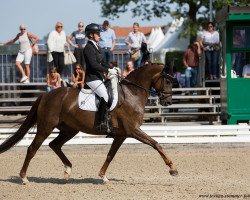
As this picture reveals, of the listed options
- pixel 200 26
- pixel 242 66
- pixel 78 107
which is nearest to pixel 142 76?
pixel 78 107

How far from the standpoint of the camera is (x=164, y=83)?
44.3 feet

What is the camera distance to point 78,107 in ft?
44.0

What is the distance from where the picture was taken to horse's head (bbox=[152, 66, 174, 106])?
13461 mm

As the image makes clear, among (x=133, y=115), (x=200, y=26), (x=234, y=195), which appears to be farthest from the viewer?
(x=200, y=26)

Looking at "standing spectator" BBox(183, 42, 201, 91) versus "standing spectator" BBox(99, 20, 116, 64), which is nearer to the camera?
"standing spectator" BBox(99, 20, 116, 64)

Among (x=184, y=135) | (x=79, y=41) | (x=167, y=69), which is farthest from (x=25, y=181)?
(x=79, y=41)

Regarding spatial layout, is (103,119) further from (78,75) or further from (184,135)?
(78,75)

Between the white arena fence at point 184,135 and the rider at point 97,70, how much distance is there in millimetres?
6319

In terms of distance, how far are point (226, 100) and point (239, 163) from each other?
21.1ft

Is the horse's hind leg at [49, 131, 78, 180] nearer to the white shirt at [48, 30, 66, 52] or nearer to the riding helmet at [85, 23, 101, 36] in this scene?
the riding helmet at [85, 23, 101, 36]

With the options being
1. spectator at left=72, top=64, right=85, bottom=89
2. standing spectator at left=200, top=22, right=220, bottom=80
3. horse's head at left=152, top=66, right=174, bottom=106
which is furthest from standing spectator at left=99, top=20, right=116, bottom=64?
horse's head at left=152, top=66, right=174, bottom=106

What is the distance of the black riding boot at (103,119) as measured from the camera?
43.2 ft

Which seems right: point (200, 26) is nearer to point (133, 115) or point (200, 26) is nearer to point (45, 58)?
point (45, 58)

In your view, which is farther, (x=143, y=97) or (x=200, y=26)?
(x=200, y=26)
